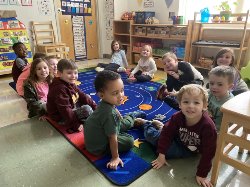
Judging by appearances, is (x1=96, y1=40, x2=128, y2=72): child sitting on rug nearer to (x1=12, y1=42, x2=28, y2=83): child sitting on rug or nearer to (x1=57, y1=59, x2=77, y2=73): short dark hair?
(x1=12, y1=42, x2=28, y2=83): child sitting on rug

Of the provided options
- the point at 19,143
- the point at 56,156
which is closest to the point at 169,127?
the point at 56,156

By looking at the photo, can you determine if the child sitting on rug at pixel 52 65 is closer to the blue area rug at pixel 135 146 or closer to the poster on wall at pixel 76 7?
the blue area rug at pixel 135 146

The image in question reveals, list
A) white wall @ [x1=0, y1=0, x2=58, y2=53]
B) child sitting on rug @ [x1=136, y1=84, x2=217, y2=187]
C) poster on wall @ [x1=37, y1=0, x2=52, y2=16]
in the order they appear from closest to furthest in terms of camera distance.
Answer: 1. child sitting on rug @ [x1=136, y1=84, x2=217, y2=187]
2. white wall @ [x1=0, y1=0, x2=58, y2=53]
3. poster on wall @ [x1=37, y1=0, x2=52, y2=16]

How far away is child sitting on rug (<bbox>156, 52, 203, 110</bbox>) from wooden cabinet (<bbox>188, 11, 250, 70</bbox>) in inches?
45.0

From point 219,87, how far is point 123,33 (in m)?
3.57

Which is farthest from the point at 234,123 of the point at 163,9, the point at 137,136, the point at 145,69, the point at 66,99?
the point at 163,9

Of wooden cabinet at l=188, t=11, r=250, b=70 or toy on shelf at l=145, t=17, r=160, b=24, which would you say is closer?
wooden cabinet at l=188, t=11, r=250, b=70

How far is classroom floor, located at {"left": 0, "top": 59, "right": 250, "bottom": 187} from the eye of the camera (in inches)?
45.1

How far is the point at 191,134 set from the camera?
1.19 meters

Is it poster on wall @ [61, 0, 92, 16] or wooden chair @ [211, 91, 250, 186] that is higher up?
poster on wall @ [61, 0, 92, 16]

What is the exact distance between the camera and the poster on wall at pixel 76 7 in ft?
13.9

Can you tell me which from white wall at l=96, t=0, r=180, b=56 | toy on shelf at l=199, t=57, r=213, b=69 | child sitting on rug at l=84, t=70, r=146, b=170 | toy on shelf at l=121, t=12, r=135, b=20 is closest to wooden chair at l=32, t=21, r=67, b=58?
white wall at l=96, t=0, r=180, b=56

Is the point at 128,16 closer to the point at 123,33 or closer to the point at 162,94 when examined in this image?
the point at 123,33

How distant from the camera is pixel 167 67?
2238mm
